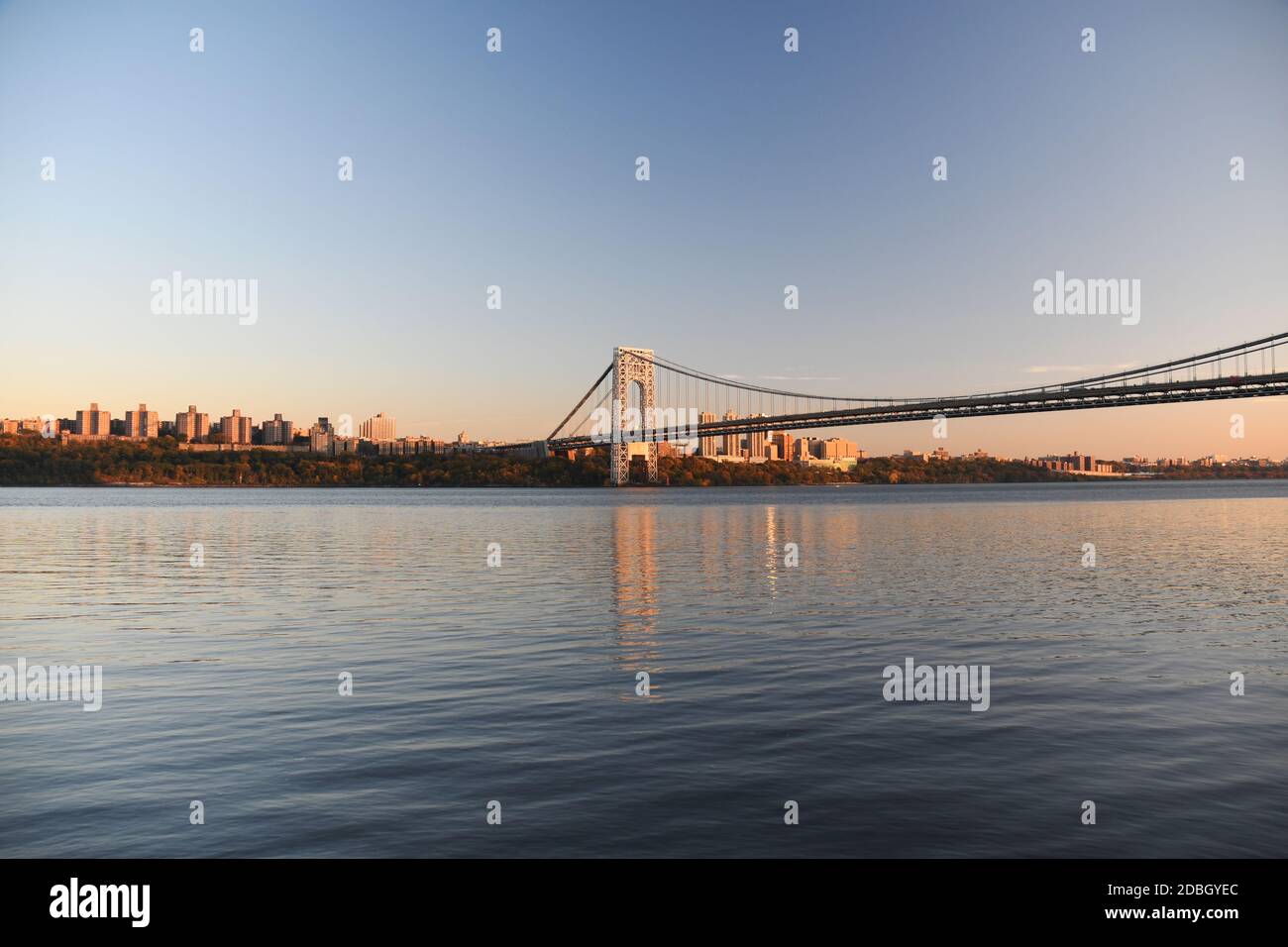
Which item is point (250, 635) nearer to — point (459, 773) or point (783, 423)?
point (459, 773)

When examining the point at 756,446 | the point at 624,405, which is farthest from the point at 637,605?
the point at 756,446

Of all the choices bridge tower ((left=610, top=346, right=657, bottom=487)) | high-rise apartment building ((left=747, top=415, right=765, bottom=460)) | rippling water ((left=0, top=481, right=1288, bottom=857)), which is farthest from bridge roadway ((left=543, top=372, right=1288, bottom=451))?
high-rise apartment building ((left=747, top=415, right=765, bottom=460))

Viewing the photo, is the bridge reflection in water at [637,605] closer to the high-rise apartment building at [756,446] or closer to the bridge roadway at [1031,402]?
the bridge roadway at [1031,402]

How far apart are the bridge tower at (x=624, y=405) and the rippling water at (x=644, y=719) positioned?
10642 centimetres

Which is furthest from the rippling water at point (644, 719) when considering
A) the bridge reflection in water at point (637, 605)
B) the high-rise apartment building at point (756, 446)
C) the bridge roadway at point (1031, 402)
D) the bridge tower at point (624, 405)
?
the high-rise apartment building at point (756, 446)

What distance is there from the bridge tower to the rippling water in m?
106

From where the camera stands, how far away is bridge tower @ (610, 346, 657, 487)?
13238cm

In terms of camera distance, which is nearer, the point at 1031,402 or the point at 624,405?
the point at 1031,402

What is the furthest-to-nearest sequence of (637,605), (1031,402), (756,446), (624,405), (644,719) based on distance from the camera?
1. (756,446)
2. (624,405)
3. (1031,402)
4. (637,605)
5. (644,719)

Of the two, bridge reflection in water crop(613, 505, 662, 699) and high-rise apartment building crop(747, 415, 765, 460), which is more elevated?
high-rise apartment building crop(747, 415, 765, 460)

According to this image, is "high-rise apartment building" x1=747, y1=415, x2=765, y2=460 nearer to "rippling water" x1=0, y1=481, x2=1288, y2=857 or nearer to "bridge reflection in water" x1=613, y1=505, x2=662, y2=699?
"bridge reflection in water" x1=613, y1=505, x2=662, y2=699

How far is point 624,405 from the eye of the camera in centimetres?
14225

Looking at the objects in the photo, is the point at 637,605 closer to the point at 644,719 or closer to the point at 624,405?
the point at 644,719

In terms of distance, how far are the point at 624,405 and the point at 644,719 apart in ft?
434
